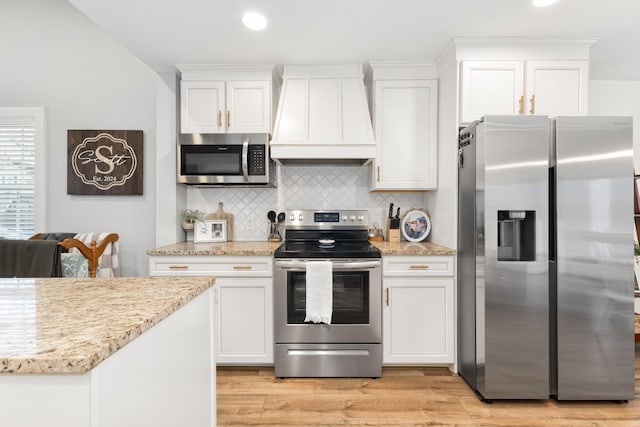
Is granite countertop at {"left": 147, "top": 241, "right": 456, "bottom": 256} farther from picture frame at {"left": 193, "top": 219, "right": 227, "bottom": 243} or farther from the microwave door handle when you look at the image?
the microwave door handle

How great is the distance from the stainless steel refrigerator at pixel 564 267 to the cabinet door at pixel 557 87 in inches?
16.4

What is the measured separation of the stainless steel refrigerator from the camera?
2.21 metres

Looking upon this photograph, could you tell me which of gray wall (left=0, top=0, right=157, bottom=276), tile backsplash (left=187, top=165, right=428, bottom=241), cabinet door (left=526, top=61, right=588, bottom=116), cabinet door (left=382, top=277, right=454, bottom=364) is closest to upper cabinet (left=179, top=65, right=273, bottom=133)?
tile backsplash (left=187, top=165, right=428, bottom=241)

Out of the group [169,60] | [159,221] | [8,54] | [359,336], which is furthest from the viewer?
[8,54]

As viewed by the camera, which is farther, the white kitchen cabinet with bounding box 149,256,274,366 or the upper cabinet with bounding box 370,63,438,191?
the upper cabinet with bounding box 370,63,438,191

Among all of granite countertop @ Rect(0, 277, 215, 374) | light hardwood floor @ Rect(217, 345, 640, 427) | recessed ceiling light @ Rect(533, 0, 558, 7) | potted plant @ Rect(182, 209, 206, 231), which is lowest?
light hardwood floor @ Rect(217, 345, 640, 427)

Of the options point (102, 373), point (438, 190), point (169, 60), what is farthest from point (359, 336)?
point (169, 60)

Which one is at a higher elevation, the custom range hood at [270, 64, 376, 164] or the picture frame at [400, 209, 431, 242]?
the custom range hood at [270, 64, 376, 164]

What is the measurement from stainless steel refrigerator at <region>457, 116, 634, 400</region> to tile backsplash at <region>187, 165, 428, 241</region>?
44.2 inches

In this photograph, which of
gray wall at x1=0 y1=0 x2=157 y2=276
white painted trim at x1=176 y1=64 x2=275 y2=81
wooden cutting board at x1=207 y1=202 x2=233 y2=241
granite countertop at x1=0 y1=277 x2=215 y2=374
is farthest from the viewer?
gray wall at x1=0 y1=0 x2=157 y2=276

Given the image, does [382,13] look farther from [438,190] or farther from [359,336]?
[359,336]

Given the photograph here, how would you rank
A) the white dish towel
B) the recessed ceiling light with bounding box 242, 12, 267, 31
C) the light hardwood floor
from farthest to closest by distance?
1. the white dish towel
2. the recessed ceiling light with bounding box 242, 12, 267, 31
3. the light hardwood floor

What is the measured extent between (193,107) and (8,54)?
203cm

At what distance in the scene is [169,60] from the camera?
282 centimetres
